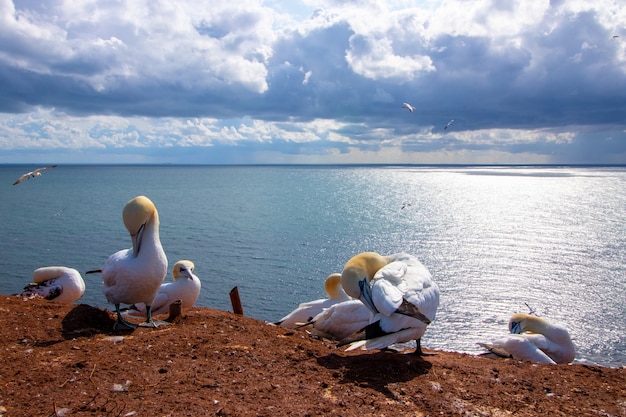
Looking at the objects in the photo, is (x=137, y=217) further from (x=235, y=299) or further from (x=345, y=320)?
(x=345, y=320)

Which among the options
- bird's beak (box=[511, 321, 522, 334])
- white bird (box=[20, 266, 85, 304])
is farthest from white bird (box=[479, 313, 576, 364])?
white bird (box=[20, 266, 85, 304])

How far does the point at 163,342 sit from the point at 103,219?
43836mm

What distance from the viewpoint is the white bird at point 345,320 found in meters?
9.23

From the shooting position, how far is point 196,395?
502cm

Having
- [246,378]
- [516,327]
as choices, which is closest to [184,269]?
[246,378]

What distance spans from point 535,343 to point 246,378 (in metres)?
6.95

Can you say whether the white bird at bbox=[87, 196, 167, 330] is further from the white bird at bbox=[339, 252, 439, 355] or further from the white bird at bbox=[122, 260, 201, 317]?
the white bird at bbox=[339, 252, 439, 355]

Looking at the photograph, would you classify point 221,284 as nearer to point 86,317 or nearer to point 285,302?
point 285,302

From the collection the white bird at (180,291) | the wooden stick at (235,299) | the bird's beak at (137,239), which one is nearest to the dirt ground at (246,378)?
the bird's beak at (137,239)

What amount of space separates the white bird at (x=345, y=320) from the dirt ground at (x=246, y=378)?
2.07 metres

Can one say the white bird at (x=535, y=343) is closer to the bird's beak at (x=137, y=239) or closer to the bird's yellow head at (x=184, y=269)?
the bird's yellow head at (x=184, y=269)

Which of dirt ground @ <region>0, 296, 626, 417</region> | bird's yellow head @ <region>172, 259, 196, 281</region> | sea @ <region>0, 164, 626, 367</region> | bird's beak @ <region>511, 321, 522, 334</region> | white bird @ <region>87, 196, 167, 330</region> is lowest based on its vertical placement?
sea @ <region>0, 164, 626, 367</region>

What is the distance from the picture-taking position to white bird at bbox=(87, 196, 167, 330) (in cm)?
783

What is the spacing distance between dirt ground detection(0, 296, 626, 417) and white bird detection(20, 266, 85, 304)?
3.74m
